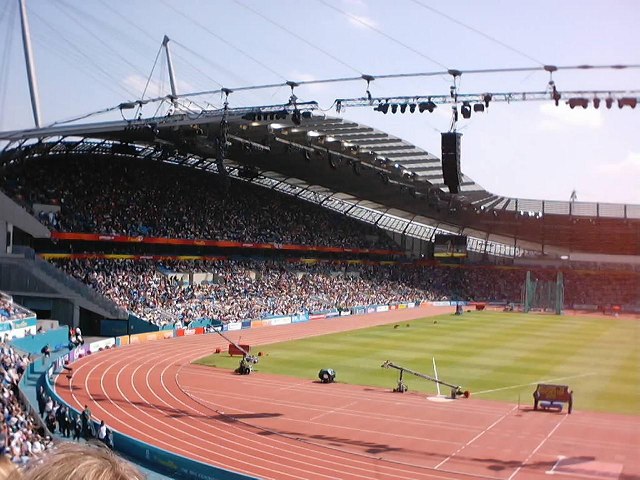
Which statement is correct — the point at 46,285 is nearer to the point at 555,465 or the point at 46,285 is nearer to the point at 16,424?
the point at 16,424

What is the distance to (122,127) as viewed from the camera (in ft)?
142

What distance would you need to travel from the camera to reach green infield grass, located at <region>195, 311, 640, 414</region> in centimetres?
3192

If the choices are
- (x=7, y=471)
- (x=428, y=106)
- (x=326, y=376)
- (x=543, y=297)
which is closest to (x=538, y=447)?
(x=326, y=376)

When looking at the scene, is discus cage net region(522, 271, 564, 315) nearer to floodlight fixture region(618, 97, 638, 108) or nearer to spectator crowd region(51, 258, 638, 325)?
spectator crowd region(51, 258, 638, 325)

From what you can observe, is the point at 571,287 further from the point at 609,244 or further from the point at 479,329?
the point at 479,329

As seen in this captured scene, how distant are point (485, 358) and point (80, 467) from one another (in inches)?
1595

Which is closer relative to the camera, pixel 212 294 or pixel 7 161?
pixel 7 161

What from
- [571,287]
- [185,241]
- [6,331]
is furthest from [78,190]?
[571,287]

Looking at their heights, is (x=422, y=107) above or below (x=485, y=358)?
above

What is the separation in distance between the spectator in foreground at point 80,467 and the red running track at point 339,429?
17861 mm

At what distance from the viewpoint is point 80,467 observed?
1.92 metres

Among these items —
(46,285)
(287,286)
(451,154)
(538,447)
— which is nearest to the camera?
(538,447)

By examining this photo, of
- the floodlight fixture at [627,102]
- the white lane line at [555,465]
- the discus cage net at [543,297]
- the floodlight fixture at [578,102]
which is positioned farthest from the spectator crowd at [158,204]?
the white lane line at [555,465]

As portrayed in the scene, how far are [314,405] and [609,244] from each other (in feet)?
250
